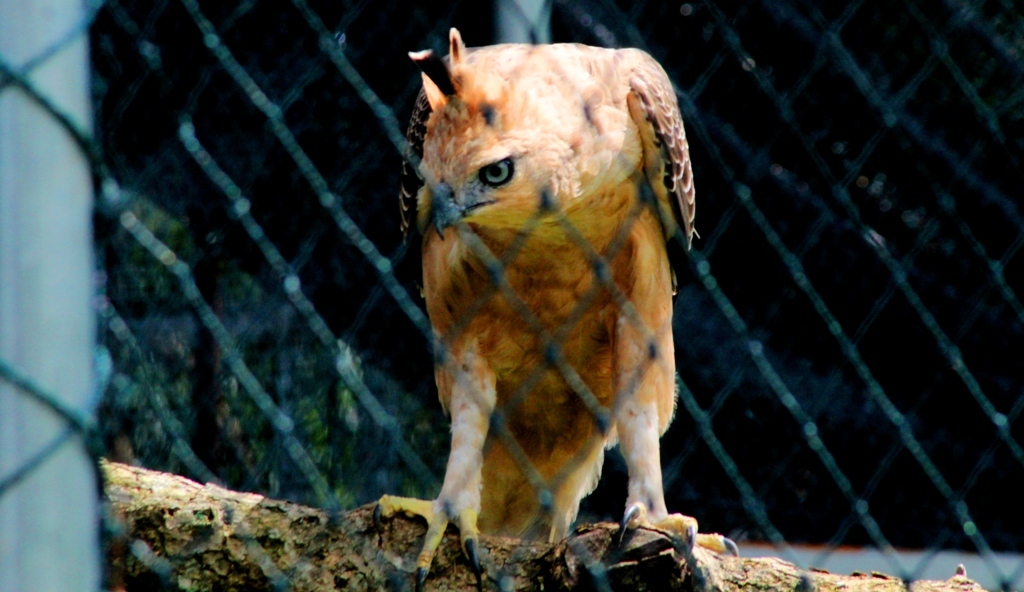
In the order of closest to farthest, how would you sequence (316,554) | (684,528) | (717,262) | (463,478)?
1. (316,554)
2. (684,528)
3. (463,478)
4. (717,262)

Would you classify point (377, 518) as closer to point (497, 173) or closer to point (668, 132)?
point (497, 173)

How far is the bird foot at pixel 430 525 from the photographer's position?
1813 millimetres

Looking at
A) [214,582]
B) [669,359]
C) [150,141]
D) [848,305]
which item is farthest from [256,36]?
[848,305]

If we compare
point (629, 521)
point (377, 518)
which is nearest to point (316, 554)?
point (377, 518)

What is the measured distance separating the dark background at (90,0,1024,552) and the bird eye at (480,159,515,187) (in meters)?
0.67

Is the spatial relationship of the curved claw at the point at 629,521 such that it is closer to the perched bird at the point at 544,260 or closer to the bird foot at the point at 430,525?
the perched bird at the point at 544,260

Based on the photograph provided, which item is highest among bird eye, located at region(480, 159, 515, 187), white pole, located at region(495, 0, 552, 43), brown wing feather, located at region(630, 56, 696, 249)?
white pole, located at region(495, 0, 552, 43)

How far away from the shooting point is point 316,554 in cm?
171

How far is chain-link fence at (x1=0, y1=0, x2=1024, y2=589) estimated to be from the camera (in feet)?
9.02

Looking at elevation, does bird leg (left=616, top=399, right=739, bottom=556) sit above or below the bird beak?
below

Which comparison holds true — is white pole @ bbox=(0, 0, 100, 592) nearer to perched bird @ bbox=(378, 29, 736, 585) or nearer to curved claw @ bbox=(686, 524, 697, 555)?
perched bird @ bbox=(378, 29, 736, 585)

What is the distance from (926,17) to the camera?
10.2ft

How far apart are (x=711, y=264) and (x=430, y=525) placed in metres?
1.48

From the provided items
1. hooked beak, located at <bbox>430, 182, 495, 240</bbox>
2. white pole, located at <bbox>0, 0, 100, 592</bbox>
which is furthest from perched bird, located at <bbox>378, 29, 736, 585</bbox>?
white pole, located at <bbox>0, 0, 100, 592</bbox>
